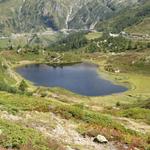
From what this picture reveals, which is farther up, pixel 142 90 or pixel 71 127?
pixel 71 127

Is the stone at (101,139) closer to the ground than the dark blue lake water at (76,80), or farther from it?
farther from it

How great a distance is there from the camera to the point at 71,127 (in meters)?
31.5

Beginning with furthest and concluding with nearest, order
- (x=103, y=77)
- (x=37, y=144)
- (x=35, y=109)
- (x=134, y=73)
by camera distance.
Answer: (x=134, y=73)
(x=103, y=77)
(x=35, y=109)
(x=37, y=144)

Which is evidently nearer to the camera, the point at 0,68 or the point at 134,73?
the point at 0,68

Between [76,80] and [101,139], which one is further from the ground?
[101,139]

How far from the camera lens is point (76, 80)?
163m

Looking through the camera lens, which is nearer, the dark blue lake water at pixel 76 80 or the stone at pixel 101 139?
the stone at pixel 101 139

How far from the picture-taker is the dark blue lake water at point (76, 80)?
138 meters

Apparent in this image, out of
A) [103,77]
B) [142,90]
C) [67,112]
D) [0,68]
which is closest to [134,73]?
[103,77]

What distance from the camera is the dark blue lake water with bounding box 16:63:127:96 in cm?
13788

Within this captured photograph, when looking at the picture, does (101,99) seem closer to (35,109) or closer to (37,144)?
(35,109)

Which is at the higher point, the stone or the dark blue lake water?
the stone

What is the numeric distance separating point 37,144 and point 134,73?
168460mm

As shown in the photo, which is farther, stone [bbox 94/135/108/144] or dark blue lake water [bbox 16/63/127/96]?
dark blue lake water [bbox 16/63/127/96]
